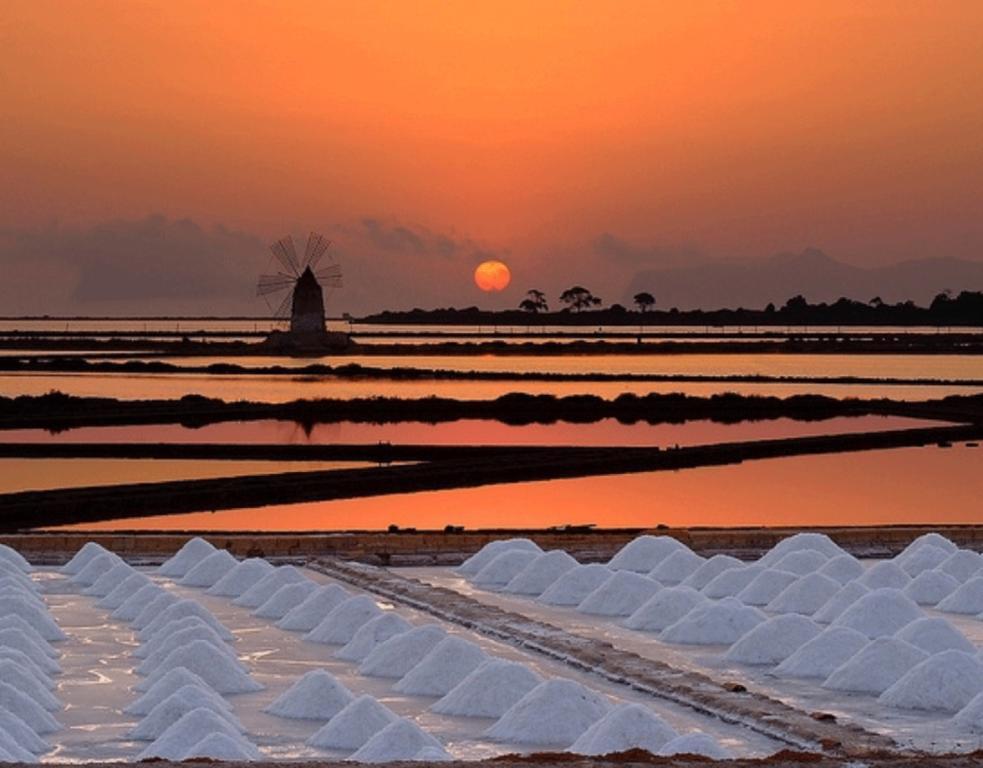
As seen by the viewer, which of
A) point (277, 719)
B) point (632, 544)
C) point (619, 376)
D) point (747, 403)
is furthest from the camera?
point (619, 376)

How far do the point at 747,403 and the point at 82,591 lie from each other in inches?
975

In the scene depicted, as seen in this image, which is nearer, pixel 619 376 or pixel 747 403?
pixel 747 403

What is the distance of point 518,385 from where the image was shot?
4438cm

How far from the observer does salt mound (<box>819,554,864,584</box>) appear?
44.9 feet

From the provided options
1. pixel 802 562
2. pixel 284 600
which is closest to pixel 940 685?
pixel 802 562

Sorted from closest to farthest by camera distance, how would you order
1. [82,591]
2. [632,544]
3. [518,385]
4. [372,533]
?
[82,591], [632,544], [372,533], [518,385]

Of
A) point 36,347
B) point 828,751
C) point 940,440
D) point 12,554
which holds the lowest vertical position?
point 828,751

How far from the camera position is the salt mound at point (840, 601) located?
12.3 metres

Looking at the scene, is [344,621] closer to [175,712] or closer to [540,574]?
[540,574]

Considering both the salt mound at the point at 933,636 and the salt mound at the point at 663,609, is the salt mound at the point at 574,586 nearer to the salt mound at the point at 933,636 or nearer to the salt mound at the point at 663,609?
the salt mound at the point at 663,609

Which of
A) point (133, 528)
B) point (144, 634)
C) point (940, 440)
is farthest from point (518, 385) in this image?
point (144, 634)

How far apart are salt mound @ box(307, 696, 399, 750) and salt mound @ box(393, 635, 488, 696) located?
1.25m

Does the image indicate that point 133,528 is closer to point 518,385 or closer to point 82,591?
point 82,591

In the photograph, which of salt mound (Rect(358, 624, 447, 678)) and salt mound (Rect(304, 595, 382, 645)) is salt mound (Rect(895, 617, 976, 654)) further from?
salt mound (Rect(304, 595, 382, 645))
